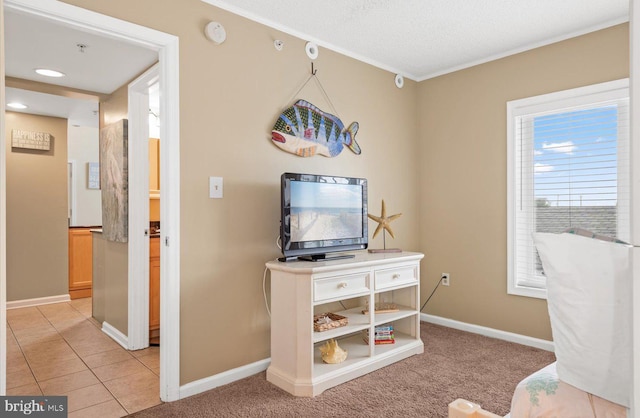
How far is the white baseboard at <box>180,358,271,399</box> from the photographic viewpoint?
246 cm

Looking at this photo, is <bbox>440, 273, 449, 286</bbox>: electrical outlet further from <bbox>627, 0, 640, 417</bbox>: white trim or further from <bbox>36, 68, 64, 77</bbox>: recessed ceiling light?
<bbox>36, 68, 64, 77</bbox>: recessed ceiling light

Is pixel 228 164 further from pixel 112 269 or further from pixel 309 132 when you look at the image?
pixel 112 269

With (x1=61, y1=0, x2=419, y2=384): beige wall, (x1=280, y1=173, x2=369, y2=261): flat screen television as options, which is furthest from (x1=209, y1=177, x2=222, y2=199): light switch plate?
(x1=280, y1=173, x2=369, y2=261): flat screen television

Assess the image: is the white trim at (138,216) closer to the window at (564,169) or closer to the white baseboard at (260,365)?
the white baseboard at (260,365)

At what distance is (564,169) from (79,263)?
18.6ft

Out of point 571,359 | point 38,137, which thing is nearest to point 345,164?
point 571,359

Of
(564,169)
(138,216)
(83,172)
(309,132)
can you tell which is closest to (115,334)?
(138,216)

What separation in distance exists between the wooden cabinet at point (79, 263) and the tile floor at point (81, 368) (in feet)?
3.45

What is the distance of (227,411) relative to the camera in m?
2.25

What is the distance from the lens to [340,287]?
2668 mm

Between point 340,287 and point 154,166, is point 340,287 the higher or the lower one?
the lower one

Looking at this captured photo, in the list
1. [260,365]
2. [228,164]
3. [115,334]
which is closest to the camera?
[228,164]

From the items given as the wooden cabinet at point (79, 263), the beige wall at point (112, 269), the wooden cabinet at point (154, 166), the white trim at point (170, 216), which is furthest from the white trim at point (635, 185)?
the wooden cabinet at point (79, 263)

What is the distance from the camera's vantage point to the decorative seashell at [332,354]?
8.85ft
